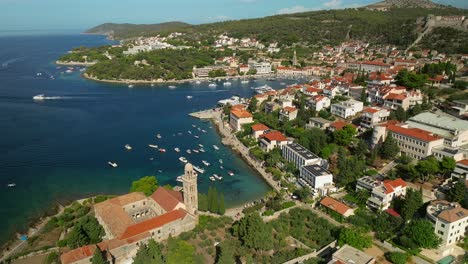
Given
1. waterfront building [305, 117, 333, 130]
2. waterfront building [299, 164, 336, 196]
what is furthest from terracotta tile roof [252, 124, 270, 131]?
waterfront building [299, 164, 336, 196]

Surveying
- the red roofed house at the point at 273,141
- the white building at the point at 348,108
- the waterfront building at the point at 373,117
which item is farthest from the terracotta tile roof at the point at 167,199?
the white building at the point at 348,108

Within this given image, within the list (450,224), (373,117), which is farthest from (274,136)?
(450,224)

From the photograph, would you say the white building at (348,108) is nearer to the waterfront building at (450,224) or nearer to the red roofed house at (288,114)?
the red roofed house at (288,114)

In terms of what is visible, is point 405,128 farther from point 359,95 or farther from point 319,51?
point 319,51

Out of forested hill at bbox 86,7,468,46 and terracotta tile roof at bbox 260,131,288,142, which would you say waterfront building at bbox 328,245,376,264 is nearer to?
terracotta tile roof at bbox 260,131,288,142

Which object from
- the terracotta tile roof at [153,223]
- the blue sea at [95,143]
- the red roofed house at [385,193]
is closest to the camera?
the terracotta tile roof at [153,223]

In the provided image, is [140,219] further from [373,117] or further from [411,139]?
[373,117]
